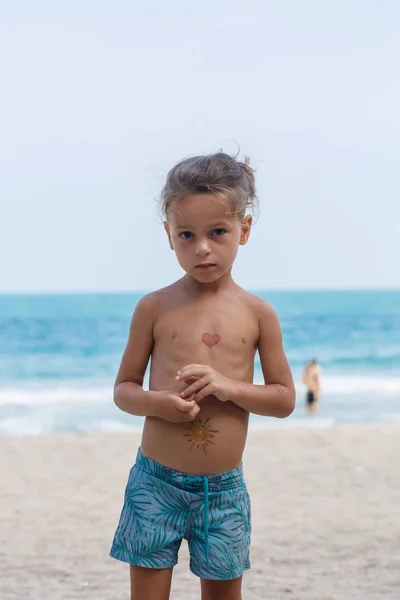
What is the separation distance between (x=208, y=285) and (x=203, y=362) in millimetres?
243

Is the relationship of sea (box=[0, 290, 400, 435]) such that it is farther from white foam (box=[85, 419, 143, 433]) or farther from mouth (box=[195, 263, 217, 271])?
mouth (box=[195, 263, 217, 271])

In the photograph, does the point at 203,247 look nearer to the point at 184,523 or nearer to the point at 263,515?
the point at 184,523

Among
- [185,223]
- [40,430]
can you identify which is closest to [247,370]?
[185,223]

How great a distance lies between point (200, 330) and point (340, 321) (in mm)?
30271

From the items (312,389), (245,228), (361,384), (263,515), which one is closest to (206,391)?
(245,228)

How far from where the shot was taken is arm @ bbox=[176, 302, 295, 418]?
2375 millimetres

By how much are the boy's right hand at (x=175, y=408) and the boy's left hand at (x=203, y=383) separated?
28 mm

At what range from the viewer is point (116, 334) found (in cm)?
2869

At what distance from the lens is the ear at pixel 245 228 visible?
2584mm

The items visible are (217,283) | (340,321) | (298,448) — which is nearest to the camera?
(217,283)

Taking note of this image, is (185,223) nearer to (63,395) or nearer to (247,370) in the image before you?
(247,370)

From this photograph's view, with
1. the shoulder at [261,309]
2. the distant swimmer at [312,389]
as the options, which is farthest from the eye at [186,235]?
the distant swimmer at [312,389]

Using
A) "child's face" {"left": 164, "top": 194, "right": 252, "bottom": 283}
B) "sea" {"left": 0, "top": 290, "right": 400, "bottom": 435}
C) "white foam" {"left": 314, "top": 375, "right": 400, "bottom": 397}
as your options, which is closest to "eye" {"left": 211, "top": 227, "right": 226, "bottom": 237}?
"child's face" {"left": 164, "top": 194, "right": 252, "bottom": 283}

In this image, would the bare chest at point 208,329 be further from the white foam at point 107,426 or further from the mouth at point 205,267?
the white foam at point 107,426
